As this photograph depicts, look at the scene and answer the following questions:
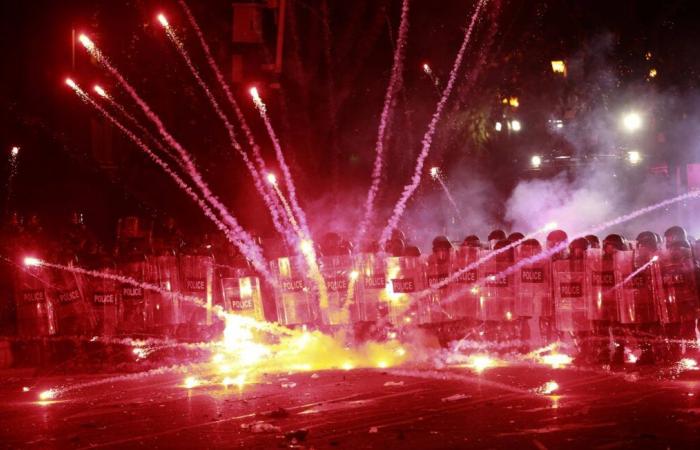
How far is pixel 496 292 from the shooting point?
480 inches

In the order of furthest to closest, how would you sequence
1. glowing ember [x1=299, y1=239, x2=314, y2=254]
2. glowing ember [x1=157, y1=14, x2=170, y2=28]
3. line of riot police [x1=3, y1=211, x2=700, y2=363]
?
glowing ember [x1=157, y1=14, x2=170, y2=28] < glowing ember [x1=299, y1=239, x2=314, y2=254] < line of riot police [x1=3, y1=211, x2=700, y2=363]

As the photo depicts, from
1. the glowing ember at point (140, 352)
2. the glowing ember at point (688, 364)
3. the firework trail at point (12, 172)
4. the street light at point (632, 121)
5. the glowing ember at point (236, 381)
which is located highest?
the street light at point (632, 121)

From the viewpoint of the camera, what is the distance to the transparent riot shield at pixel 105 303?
1233 centimetres

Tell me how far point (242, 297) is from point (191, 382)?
269cm

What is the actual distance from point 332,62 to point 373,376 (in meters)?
12.1

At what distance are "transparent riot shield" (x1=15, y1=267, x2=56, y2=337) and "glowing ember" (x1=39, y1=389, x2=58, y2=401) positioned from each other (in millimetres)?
2329

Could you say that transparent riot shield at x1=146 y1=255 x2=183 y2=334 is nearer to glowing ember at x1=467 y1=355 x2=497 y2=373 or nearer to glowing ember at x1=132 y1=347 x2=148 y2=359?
glowing ember at x1=132 y1=347 x2=148 y2=359

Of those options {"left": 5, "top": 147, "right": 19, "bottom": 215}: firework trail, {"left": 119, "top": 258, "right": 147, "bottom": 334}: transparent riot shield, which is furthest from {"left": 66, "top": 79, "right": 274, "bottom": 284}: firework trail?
{"left": 119, "top": 258, "right": 147, "bottom": 334}: transparent riot shield

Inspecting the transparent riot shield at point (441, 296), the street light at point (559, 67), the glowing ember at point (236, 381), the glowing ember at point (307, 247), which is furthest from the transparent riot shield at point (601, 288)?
the street light at point (559, 67)

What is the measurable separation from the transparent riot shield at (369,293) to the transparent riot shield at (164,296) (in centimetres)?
286

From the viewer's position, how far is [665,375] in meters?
9.62

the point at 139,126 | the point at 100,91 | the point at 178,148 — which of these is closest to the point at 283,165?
the point at 178,148

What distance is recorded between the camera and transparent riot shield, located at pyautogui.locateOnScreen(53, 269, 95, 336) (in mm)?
12328

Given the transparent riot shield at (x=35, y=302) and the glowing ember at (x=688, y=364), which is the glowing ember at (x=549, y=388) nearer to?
the glowing ember at (x=688, y=364)
